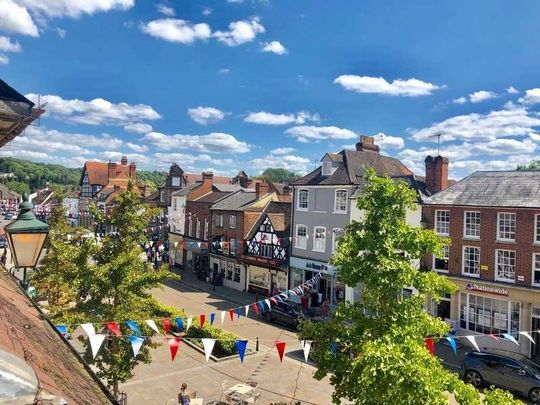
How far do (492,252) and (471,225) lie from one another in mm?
1896

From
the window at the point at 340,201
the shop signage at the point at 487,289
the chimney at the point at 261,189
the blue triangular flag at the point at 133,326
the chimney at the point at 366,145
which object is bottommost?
the shop signage at the point at 487,289

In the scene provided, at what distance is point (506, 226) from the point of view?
22844 millimetres

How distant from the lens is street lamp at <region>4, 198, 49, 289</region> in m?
5.99

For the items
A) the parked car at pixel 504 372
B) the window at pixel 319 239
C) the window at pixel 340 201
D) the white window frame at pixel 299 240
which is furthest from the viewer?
the white window frame at pixel 299 240

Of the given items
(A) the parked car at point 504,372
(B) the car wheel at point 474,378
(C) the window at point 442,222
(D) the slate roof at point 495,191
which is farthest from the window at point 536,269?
(B) the car wheel at point 474,378

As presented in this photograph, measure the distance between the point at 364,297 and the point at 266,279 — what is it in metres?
24.6

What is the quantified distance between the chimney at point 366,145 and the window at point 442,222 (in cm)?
1017

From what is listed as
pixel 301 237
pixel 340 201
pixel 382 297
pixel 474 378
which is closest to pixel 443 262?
pixel 340 201

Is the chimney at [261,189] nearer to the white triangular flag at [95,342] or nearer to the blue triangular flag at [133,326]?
the blue triangular flag at [133,326]

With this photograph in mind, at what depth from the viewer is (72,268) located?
1345 cm

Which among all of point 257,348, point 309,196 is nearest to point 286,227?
point 309,196

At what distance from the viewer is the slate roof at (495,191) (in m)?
22.6

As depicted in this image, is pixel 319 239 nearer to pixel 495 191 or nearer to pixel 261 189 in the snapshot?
pixel 261 189

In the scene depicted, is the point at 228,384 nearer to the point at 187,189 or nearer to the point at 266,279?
the point at 266,279
